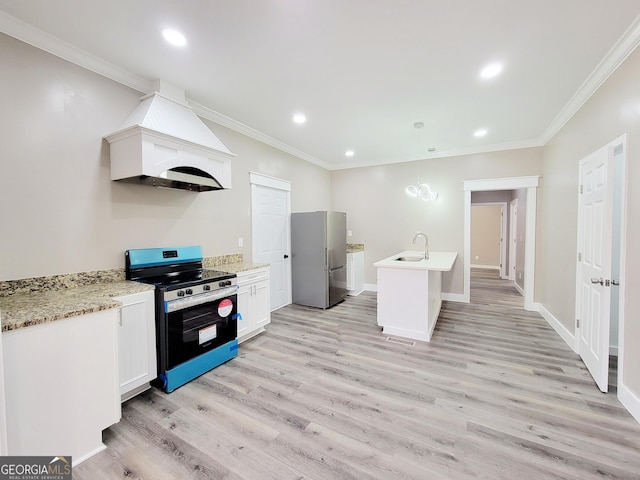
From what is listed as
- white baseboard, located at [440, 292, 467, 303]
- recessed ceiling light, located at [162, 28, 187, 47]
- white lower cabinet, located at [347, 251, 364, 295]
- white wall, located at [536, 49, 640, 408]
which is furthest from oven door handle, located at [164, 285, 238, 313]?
white baseboard, located at [440, 292, 467, 303]

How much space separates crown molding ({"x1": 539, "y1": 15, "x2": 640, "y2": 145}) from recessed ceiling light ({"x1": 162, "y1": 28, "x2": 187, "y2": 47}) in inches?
128

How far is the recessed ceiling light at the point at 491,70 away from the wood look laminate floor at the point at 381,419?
2.84 metres

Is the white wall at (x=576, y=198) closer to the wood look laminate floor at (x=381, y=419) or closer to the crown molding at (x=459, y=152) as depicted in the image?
the crown molding at (x=459, y=152)

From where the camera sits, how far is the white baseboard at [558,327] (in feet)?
9.94

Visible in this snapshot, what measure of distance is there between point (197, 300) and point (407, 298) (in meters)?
2.45

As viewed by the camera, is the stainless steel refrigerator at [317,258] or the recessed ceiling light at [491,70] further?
the stainless steel refrigerator at [317,258]

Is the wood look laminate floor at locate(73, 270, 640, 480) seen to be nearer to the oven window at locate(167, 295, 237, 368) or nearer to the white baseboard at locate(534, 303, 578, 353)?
the white baseboard at locate(534, 303, 578, 353)

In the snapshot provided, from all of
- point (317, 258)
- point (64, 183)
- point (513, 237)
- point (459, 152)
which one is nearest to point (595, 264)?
point (459, 152)

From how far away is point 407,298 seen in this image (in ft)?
11.1

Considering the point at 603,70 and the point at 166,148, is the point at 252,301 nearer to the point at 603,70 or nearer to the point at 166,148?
the point at 166,148

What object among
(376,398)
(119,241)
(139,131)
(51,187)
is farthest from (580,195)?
(51,187)

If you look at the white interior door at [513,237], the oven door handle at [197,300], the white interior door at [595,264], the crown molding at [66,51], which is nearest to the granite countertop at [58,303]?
the oven door handle at [197,300]

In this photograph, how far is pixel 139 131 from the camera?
85.7 inches

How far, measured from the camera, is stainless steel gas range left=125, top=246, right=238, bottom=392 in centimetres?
226
